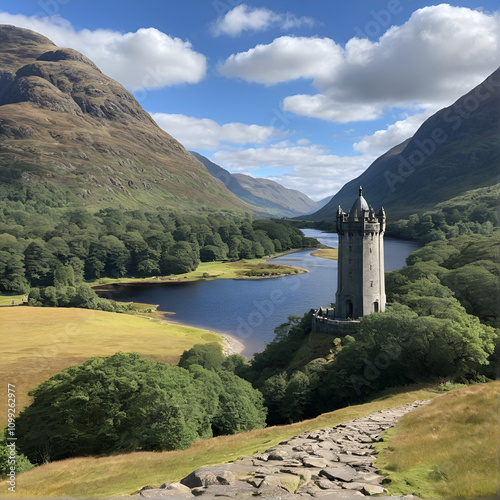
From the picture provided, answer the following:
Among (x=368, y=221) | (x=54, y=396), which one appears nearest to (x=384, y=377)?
(x=368, y=221)

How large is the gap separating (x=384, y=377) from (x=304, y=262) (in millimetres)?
145596

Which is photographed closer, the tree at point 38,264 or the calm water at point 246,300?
the calm water at point 246,300

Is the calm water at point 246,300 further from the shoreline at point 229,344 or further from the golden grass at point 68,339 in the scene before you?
the golden grass at point 68,339

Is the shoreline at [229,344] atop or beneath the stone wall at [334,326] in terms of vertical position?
beneath

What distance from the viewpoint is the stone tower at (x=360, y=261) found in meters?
55.6

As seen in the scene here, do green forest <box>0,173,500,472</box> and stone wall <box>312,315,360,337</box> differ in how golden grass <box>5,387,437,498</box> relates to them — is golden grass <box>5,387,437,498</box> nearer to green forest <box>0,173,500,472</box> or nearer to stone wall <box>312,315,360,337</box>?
green forest <box>0,173,500,472</box>

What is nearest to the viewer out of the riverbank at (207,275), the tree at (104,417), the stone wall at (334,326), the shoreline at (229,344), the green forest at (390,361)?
the tree at (104,417)

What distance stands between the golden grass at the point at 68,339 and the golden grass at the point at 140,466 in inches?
800

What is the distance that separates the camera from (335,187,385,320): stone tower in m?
55.6

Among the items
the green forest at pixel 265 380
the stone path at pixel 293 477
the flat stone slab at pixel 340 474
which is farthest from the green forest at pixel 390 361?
the flat stone slab at pixel 340 474

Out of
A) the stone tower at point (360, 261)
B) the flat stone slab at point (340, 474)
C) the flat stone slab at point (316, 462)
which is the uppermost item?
the stone tower at point (360, 261)

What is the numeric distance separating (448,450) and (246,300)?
9995 centimetres

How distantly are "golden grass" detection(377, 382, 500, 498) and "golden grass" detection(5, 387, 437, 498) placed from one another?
24.7ft

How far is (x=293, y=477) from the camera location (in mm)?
13992
